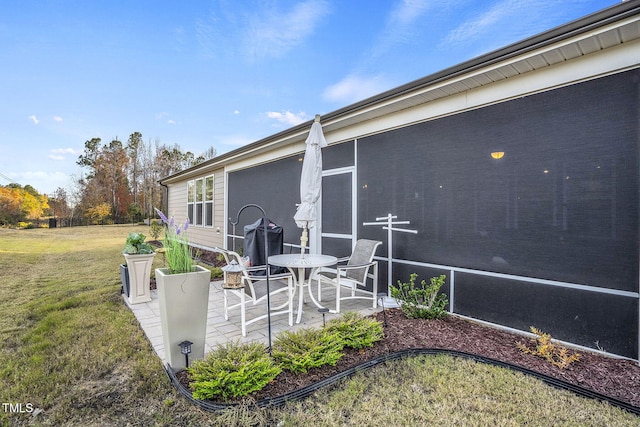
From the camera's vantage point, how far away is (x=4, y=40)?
8.20 m

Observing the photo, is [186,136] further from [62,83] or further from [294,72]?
[294,72]

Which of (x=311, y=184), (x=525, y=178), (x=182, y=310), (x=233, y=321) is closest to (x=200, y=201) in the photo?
(x=311, y=184)

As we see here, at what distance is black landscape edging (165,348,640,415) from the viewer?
2006 millimetres

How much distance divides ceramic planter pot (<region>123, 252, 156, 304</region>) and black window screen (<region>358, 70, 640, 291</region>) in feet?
12.4

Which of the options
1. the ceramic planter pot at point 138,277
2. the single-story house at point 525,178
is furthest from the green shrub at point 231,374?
the ceramic planter pot at point 138,277

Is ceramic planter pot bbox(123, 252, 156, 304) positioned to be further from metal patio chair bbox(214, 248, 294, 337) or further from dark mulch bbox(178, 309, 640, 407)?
dark mulch bbox(178, 309, 640, 407)

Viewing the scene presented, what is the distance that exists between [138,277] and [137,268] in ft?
0.47

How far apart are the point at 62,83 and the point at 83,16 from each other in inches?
190

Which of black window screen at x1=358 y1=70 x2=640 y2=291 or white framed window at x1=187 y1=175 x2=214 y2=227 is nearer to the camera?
black window screen at x1=358 y1=70 x2=640 y2=291

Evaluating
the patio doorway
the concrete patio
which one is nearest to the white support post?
the concrete patio

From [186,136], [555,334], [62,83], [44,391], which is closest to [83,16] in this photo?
[62,83]

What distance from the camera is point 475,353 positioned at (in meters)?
2.75

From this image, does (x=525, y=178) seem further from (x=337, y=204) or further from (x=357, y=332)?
(x=337, y=204)

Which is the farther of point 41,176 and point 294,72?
point 41,176
